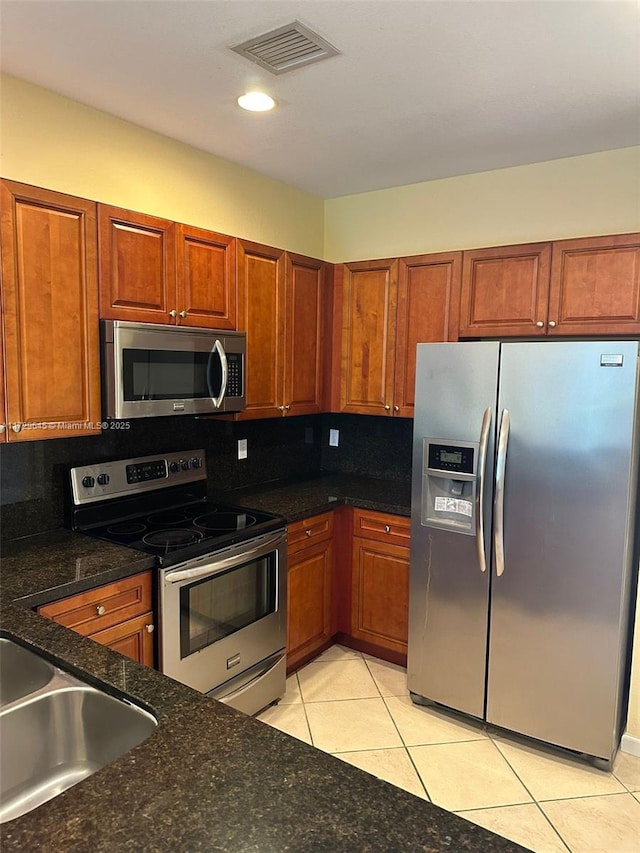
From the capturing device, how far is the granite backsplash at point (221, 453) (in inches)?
91.2

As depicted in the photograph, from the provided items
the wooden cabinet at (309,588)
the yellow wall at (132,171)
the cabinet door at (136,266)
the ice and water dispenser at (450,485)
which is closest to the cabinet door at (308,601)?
the wooden cabinet at (309,588)

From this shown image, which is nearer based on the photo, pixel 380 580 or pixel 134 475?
pixel 134 475

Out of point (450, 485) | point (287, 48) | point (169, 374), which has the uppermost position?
point (287, 48)

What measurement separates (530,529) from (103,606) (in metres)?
1.69

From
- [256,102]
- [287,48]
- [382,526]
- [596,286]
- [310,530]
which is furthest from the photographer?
[382,526]

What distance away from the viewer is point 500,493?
2.46 metres

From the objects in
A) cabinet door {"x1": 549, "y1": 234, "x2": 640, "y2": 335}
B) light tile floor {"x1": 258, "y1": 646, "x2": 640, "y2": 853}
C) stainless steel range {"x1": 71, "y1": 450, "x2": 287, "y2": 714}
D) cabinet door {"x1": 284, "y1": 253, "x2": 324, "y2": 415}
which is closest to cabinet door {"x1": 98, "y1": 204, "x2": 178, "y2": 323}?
stainless steel range {"x1": 71, "y1": 450, "x2": 287, "y2": 714}

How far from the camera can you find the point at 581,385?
7.55 ft

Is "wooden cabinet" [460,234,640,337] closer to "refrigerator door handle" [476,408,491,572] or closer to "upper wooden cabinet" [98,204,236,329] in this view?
"refrigerator door handle" [476,408,491,572]

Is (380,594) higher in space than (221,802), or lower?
lower

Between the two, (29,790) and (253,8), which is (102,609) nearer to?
(29,790)

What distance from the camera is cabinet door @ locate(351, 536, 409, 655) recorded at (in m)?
3.07

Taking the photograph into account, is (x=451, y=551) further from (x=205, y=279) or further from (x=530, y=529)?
(x=205, y=279)

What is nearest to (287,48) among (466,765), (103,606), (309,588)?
(103,606)
